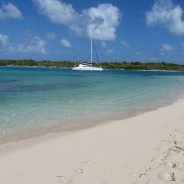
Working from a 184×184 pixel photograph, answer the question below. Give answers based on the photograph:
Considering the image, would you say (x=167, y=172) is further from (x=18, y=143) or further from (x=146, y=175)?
(x=18, y=143)

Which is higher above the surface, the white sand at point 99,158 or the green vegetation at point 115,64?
the white sand at point 99,158

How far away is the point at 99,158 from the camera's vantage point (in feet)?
24.0

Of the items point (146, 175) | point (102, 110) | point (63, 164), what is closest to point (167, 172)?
point (146, 175)

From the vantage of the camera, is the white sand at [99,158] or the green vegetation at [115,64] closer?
the white sand at [99,158]

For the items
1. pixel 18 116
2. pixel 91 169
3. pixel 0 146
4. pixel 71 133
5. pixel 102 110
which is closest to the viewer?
pixel 91 169

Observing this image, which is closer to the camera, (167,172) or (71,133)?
(167,172)

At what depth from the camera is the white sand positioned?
6.07 m

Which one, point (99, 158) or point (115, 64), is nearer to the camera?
point (99, 158)

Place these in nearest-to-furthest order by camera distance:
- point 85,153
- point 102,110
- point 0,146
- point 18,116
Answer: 1. point 85,153
2. point 0,146
3. point 18,116
4. point 102,110

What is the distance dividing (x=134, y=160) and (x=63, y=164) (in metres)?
1.52

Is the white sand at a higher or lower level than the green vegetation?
higher

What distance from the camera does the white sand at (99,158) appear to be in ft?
19.9

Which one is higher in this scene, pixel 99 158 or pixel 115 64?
pixel 99 158

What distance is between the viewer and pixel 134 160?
700cm
